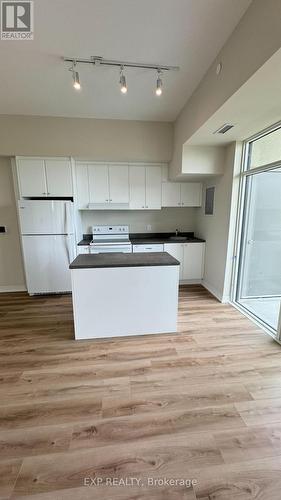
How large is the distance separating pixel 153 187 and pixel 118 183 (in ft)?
2.21

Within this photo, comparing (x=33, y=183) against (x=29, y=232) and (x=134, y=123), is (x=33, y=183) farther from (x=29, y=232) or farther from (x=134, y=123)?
(x=134, y=123)

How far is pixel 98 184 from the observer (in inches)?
154

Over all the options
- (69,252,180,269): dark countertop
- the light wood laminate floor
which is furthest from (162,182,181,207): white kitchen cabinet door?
the light wood laminate floor

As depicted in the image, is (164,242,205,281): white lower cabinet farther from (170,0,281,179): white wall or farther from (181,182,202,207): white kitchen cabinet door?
(170,0,281,179): white wall

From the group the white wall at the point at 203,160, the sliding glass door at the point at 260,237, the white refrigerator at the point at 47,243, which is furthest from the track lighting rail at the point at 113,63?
the white refrigerator at the point at 47,243

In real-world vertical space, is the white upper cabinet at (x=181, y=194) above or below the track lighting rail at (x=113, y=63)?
below

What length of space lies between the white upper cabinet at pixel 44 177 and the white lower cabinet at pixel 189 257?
6.92ft

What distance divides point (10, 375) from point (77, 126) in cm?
353

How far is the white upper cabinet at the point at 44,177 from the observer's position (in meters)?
3.49

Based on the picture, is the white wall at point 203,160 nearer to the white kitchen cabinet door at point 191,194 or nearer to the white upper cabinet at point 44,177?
the white kitchen cabinet door at point 191,194

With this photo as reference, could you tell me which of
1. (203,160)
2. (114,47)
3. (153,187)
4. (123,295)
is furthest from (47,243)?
(203,160)

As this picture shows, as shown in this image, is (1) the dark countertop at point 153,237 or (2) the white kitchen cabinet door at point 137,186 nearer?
(2) the white kitchen cabinet door at point 137,186
